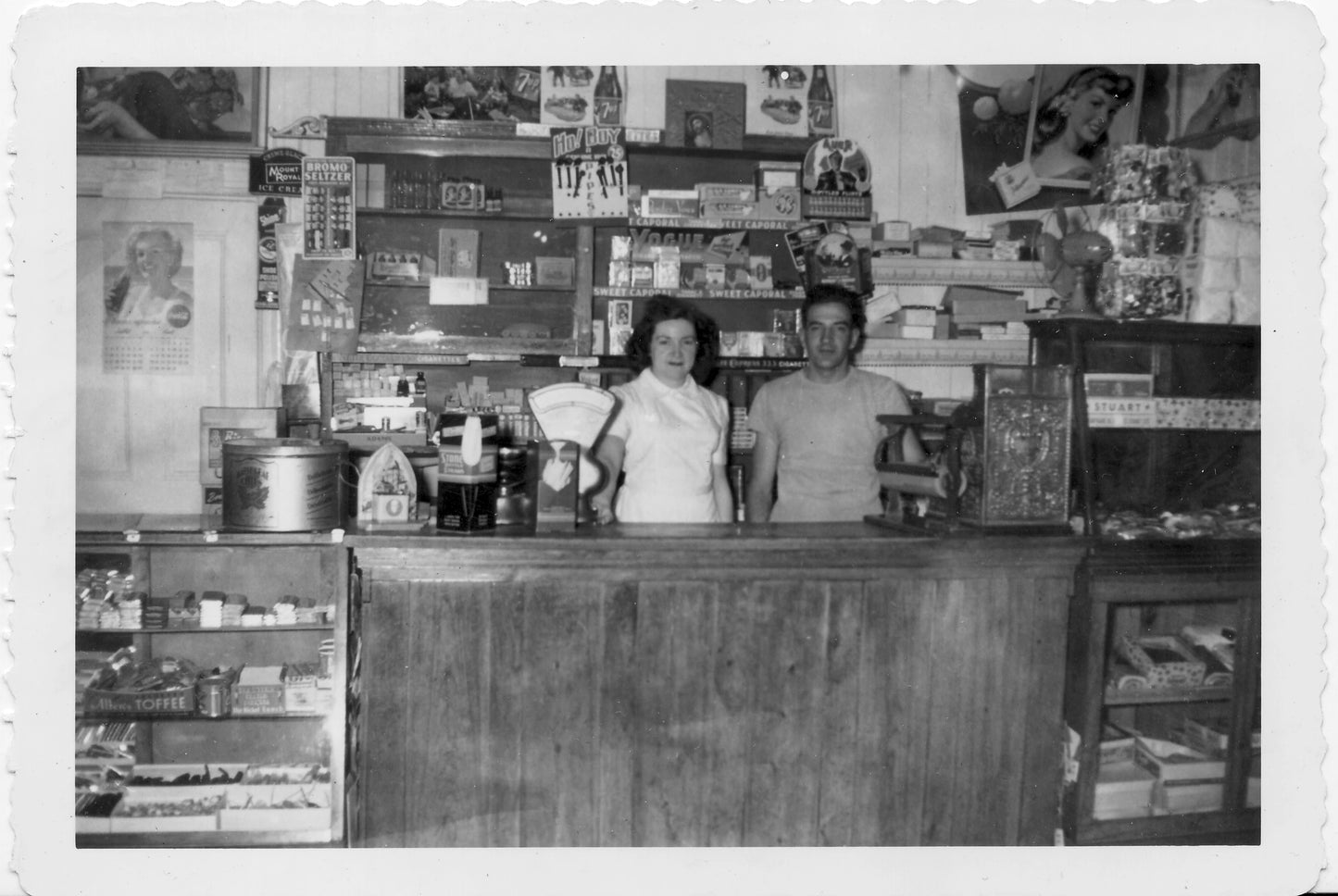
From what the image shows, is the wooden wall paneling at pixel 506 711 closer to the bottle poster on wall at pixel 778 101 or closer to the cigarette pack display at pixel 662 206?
the cigarette pack display at pixel 662 206

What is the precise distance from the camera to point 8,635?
2.20 m

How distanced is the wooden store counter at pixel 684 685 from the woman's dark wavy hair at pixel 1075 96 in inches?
117

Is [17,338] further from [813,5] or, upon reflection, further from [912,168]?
[912,168]

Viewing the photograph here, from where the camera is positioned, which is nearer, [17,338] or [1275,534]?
[17,338]

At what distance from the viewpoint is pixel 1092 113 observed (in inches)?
183

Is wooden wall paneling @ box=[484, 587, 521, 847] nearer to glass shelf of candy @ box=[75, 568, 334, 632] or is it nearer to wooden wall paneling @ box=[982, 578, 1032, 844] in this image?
glass shelf of candy @ box=[75, 568, 334, 632]

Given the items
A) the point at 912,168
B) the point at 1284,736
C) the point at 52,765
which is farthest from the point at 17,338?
the point at 912,168

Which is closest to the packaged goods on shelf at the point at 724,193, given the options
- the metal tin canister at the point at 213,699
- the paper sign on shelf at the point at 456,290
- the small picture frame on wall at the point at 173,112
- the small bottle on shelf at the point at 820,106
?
the small bottle on shelf at the point at 820,106

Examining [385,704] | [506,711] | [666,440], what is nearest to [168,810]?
[385,704]

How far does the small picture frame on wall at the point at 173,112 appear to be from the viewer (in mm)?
4395

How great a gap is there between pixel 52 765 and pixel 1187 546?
2.88m

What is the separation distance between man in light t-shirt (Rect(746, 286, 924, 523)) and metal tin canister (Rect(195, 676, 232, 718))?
1880 mm

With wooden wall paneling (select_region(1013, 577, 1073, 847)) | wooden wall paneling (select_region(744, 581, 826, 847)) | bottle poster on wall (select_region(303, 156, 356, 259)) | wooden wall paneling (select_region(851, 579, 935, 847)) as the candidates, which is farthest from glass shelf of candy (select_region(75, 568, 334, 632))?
bottle poster on wall (select_region(303, 156, 356, 259))

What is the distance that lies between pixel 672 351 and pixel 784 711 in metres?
1.32
